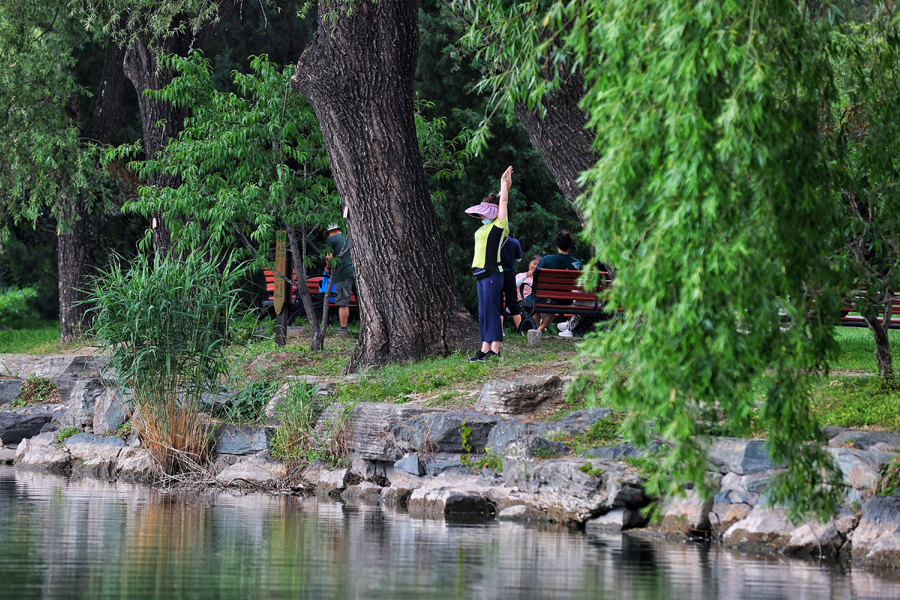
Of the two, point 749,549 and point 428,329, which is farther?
point 428,329

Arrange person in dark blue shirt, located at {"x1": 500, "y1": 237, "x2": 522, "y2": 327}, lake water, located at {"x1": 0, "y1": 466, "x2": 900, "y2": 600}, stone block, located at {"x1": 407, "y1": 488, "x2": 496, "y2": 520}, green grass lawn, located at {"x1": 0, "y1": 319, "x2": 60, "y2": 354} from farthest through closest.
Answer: green grass lawn, located at {"x1": 0, "y1": 319, "x2": 60, "y2": 354} → person in dark blue shirt, located at {"x1": 500, "y1": 237, "x2": 522, "y2": 327} → stone block, located at {"x1": 407, "y1": 488, "x2": 496, "y2": 520} → lake water, located at {"x1": 0, "y1": 466, "x2": 900, "y2": 600}

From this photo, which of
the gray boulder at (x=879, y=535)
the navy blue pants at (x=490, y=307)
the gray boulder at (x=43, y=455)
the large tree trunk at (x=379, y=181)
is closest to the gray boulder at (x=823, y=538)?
the gray boulder at (x=879, y=535)

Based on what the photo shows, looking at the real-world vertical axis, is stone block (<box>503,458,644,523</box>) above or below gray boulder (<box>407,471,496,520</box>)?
above

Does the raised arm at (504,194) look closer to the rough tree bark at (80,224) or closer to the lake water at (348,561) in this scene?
A: the lake water at (348,561)

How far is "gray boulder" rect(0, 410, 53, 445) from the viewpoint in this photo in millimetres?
13188

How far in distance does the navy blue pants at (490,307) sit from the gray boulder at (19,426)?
18.6 feet

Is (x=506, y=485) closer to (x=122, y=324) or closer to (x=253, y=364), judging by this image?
(x=122, y=324)

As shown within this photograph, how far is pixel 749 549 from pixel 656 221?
2.53 meters

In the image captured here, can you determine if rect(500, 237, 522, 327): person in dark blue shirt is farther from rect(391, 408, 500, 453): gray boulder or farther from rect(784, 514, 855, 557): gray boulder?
rect(784, 514, 855, 557): gray boulder

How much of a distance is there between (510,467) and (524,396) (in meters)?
0.98

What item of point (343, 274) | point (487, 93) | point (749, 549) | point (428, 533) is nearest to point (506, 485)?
point (428, 533)

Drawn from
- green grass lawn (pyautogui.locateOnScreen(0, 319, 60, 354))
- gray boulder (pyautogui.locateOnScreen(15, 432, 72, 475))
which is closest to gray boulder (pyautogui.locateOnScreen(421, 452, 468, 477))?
gray boulder (pyautogui.locateOnScreen(15, 432, 72, 475))

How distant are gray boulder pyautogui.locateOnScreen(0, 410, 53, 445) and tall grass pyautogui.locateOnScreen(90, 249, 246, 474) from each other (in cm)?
337

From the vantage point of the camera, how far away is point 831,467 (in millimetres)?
5773
